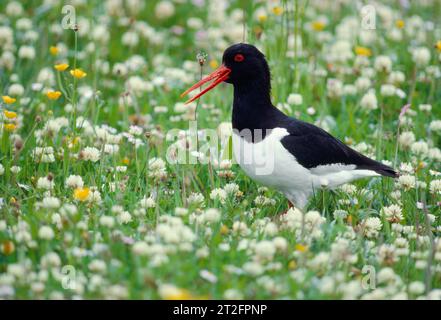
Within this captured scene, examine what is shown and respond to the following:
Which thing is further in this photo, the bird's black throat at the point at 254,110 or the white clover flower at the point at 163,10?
the white clover flower at the point at 163,10

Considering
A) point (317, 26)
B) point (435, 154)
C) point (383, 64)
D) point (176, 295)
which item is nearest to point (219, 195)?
point (176, 295)

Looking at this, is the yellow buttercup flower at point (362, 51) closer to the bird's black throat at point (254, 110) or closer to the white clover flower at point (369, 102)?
the white clover flower at point (369, 102)

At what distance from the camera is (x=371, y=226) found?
4.44 metres

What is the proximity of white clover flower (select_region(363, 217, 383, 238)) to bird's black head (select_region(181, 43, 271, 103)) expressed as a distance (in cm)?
121

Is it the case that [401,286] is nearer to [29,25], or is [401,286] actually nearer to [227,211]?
[227,211]

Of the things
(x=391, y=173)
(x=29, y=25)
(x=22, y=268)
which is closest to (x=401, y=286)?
(x=391, y=173)

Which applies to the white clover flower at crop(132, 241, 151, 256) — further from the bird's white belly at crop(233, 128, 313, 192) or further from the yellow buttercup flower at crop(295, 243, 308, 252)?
the bird's white belly at crop(233, 128, 313, 192)

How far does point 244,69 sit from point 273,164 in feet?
2.58

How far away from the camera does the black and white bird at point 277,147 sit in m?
4.72

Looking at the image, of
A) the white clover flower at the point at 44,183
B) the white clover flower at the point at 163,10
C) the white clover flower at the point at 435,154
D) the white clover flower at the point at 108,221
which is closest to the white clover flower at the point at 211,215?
the white clover flower at the point at 108,221

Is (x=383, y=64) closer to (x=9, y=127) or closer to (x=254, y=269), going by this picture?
(x=9, y=127)

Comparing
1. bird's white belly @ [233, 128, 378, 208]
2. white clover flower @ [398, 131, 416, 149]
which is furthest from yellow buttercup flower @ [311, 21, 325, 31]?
bird's white belly @ [233, 128, 378, 208]

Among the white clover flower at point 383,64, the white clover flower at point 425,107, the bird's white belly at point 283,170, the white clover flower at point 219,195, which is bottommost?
the white clover flower at point 219,195
